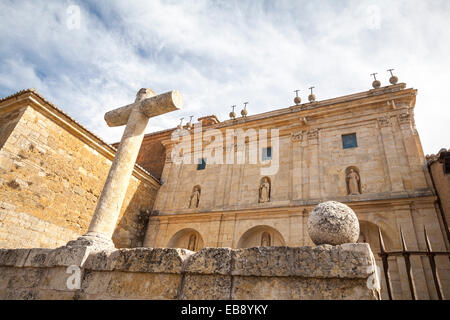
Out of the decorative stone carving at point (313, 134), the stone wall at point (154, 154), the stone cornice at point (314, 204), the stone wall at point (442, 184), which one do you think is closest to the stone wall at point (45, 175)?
the stone cornice at point (314, 204)

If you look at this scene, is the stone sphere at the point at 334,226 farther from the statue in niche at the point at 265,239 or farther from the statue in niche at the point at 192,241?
the statue in niche at the point at 192,241

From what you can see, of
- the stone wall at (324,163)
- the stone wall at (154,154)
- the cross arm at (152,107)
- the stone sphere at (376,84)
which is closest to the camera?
the cross arm at (152,107)

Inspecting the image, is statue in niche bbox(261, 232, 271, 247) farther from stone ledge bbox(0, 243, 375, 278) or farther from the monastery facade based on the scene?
stone ledge bbox(0, 243, 375, 278)

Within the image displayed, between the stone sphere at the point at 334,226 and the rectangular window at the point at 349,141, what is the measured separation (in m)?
9.28

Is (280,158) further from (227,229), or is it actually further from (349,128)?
(227,229)

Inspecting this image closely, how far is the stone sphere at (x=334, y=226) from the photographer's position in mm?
3303

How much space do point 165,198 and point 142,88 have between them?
358 inches

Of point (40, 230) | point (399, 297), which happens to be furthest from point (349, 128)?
point (40, 230)

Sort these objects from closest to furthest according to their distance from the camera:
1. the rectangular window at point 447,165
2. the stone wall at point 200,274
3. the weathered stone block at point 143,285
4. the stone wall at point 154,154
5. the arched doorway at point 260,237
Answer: the stone wall at point 200,274 → the weathered stone block at point 143,285 → the rectangular window at point 447,165 → the arched doorway at point 260,237 → the stone wall at point 154,154

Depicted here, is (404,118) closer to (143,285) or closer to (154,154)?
(143,285)

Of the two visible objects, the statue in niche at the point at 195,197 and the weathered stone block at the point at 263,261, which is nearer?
the weathered stone block at the point at 263,261

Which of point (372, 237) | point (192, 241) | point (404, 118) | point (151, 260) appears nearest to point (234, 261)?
point (151, 260)

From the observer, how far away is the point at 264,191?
486 inches

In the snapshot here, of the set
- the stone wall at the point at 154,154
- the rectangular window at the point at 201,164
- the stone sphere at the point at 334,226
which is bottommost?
the stone sphere at the point at 334,226
